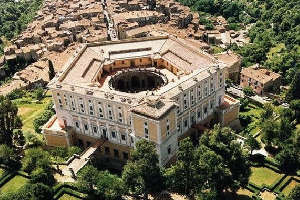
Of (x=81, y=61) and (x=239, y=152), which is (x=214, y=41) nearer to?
(x=81, y=61)

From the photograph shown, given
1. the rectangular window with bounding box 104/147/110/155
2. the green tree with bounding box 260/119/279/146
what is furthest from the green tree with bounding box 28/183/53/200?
the green tree with bounding box 260/119/279/146

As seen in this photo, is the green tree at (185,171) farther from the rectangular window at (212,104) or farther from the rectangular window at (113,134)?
the rectangular window at (212,104)

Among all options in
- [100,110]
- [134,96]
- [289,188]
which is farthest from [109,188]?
[289,188]

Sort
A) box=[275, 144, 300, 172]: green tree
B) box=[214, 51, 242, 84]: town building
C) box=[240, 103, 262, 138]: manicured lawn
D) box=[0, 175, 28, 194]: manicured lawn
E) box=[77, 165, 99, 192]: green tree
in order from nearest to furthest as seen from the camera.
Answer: box=[77, 165, 99, 192]: green tree → box=[0, 175, 28, 194]: manicured lawn → box=[275, 144, 300, 172]: green tree → box=[240, 103, 262, 138]: manicured lawn → box=[214, 51, 242, 84]: town building

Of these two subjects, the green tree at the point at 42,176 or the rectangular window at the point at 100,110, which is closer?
the green tree at the point at 42,176

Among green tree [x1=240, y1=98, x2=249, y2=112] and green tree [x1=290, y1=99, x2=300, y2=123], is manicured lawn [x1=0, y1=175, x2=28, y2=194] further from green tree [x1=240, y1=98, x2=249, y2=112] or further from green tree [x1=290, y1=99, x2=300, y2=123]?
green tree [x1=290, y1=99, x2=300, y2=123]

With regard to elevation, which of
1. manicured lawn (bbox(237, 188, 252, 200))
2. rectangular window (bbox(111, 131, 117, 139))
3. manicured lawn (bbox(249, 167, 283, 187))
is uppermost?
rectangular window (bbox(111, 131, 117, 139))

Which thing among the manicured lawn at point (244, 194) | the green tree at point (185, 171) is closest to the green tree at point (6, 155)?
the green tree at point (185, 171)
